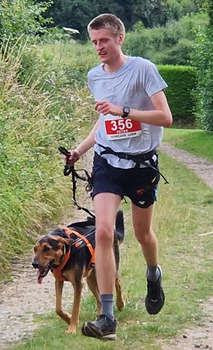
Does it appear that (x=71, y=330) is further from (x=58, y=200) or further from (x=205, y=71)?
(x=205, y=71)

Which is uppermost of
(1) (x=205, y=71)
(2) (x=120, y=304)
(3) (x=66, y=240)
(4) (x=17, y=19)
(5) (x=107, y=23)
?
(5) (x=107, y=23)

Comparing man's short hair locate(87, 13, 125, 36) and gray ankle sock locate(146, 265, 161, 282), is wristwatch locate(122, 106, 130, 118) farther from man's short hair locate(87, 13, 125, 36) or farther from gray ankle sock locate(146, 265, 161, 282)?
gray ankle sock locate(146, 265, 161, 282)

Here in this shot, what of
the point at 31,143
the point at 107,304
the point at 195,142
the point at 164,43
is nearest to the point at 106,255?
the point at 107,304

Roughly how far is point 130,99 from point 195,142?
789 inches

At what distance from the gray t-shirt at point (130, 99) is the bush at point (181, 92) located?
32.7m

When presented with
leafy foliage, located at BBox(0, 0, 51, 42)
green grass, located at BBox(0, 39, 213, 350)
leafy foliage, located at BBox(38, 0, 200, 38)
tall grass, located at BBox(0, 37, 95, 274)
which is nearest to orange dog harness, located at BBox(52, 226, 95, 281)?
green grass, located at BBox(0, 39, 213, 350)

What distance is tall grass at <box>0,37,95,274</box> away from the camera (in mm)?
8477

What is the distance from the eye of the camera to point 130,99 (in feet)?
17.4

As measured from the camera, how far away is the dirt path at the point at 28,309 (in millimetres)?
5641

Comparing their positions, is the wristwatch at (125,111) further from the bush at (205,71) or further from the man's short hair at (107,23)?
the bush at (205,71)

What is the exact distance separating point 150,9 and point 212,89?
36.2m

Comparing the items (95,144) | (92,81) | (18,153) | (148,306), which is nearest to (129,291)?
(148,306)

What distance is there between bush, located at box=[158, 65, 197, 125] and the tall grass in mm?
23529

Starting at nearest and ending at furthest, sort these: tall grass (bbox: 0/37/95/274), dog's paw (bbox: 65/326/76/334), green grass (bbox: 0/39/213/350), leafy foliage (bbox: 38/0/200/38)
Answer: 1. dog's paw (bbox: 65/326/76/334)
2. green grass (bbox: 0/39/213/350)
3. tall grass (bbox: 0/37/95/274)
4. leafy foliage (bbox: 38/0/200/38)
